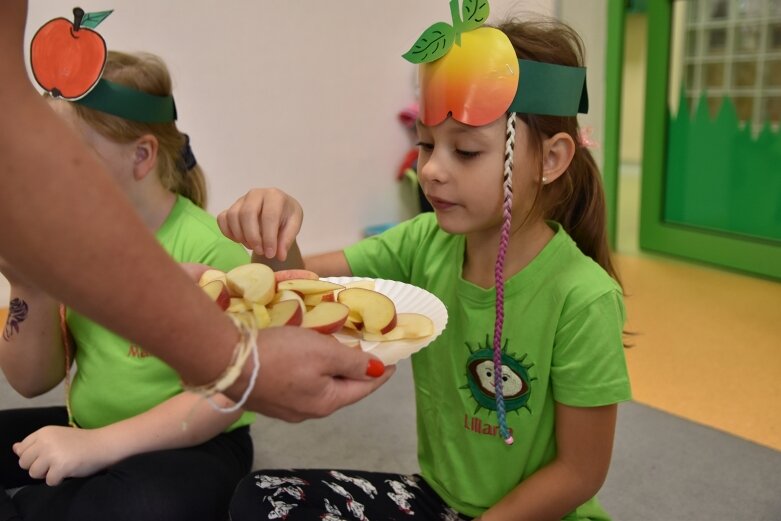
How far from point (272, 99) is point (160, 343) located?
198 centimetres

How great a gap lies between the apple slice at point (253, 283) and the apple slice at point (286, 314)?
0.02 meters

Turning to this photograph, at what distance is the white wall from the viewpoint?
85.5 inches

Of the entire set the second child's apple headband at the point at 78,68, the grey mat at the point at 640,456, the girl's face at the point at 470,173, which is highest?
the second child's apple headband at the point at 78,68

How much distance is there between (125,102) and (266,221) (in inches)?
13.6

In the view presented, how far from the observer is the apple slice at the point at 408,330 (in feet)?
2.30

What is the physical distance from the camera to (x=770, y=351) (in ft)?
5.97

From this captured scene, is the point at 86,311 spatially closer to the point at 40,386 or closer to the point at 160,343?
the point at 160,343

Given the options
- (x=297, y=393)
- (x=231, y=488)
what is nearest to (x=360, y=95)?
(x=231, y=488)

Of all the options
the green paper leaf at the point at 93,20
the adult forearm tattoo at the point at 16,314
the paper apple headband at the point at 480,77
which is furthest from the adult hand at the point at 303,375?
the green paper leaf at the point at 93,20

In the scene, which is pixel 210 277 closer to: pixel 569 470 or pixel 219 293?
pixel 219 293

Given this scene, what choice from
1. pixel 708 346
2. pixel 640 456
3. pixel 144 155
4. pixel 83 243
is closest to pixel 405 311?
pixel 83 243

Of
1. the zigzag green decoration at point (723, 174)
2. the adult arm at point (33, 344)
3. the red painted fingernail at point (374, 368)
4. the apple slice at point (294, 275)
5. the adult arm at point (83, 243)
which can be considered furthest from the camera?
the zigzag green decoration at point (723, 174)

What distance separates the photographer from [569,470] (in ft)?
2.65

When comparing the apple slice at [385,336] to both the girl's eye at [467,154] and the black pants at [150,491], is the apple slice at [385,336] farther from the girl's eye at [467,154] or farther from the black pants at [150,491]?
the black pants at [150,491]
